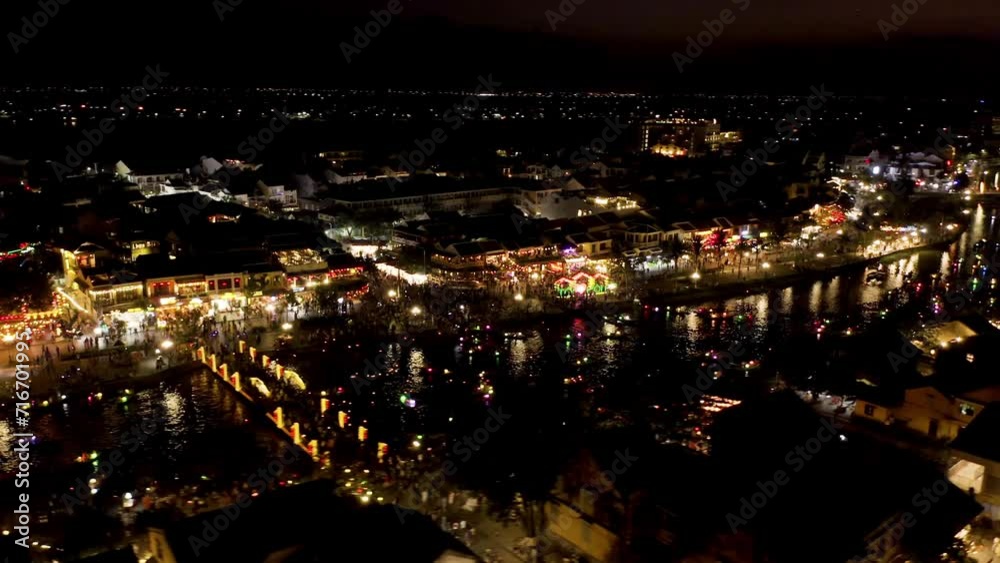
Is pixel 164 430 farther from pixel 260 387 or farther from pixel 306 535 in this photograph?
pixel 306 535

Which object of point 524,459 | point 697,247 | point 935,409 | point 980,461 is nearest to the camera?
point 980,461

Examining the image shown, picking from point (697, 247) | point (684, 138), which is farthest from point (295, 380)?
point (684, 138)

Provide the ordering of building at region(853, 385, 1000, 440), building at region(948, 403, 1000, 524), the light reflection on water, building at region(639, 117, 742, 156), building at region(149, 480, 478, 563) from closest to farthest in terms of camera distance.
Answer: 1. building at region(149, 480, 478, 563)
2. building at region(948, 403, 1000, 524)
3. building at region(853, 385, 1000, 440)
4. the light reflection on water
5. building at region(639, 117, 742, 156)

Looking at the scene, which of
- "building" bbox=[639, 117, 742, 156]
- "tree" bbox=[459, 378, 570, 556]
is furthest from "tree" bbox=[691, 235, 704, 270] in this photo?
"building" bbox=[639, 117, 742, 156]

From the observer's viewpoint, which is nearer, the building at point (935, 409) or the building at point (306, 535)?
the building at point (306, 535)

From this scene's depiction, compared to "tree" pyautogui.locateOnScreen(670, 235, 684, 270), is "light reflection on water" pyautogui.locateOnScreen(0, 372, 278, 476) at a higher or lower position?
lower

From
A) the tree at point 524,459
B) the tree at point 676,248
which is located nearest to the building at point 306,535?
the tree at point 524,459

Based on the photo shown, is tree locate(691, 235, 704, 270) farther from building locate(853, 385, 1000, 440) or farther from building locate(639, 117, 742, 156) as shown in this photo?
building locate(639, 117, 742, 156)

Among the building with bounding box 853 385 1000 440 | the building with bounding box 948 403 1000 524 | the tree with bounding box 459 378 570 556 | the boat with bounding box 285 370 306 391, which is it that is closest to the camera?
the building with bounding box 948 403 1000 524

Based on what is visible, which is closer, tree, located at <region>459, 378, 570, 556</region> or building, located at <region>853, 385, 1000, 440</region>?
tree, located at <region>459, 378, 570, 556</region>

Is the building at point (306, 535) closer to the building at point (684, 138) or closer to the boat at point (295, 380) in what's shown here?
the boat at point (295, 380)

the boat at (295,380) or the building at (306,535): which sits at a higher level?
the building at (306,535)

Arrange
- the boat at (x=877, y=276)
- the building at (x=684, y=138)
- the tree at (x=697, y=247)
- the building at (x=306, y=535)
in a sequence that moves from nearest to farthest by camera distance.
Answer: the building at (x=306, y=535)
the boat at (x=877, y=276)
the tree at (x=697, y=247)
the building at (x=684, y=138)
